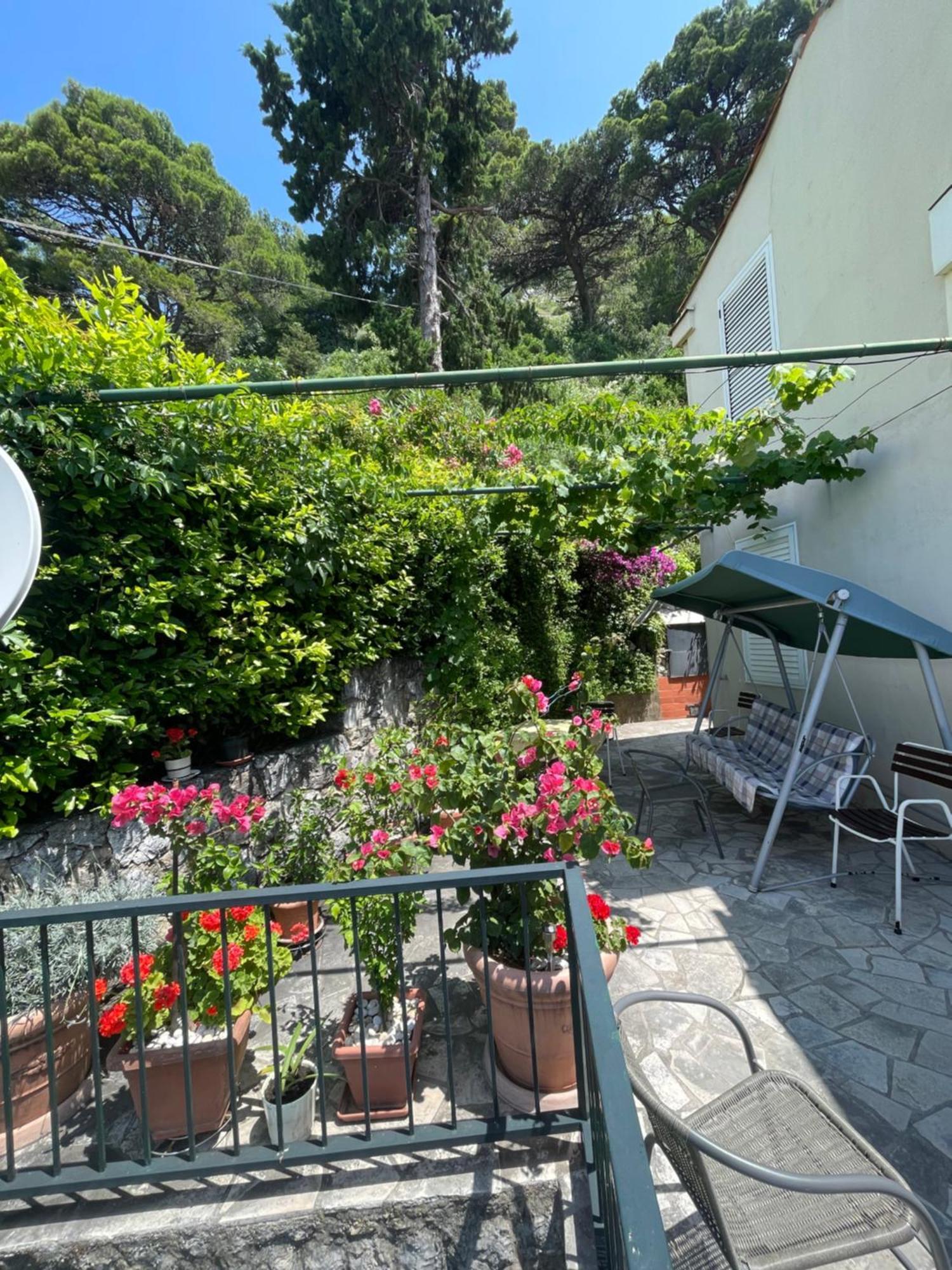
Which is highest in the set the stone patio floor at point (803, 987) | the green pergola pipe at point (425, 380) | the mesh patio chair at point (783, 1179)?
the green pergola pipe at point (425, 380)

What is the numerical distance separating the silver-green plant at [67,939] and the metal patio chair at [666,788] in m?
3.01

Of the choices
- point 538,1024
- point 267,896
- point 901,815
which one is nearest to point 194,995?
point 267,896

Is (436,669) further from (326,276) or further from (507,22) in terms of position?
(507,22)

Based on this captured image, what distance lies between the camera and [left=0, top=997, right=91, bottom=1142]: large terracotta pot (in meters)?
2.18

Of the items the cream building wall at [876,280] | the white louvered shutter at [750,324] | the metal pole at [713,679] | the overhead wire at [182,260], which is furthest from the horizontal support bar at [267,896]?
the overhead wire at [182,260]

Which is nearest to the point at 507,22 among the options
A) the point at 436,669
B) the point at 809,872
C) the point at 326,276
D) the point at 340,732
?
the point at 326,276

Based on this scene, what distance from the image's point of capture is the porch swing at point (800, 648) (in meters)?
3.68

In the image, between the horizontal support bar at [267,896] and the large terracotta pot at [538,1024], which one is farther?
the large terracotta pot at [538,1024]

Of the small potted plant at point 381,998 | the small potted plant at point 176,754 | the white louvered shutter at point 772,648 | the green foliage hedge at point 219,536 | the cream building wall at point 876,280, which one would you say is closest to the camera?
the small potted plant at point 381,998

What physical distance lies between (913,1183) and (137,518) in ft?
14.2

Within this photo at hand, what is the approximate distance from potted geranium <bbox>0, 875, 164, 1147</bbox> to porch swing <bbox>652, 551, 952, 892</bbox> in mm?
3854

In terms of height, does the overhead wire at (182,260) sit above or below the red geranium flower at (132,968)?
above

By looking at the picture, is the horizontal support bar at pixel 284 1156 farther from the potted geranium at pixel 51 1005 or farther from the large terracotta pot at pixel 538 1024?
the potted geranium at pixel 51 1005

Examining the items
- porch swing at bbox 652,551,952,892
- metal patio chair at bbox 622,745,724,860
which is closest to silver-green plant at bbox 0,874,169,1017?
metal patio chair at bbox 622,745,724,860
